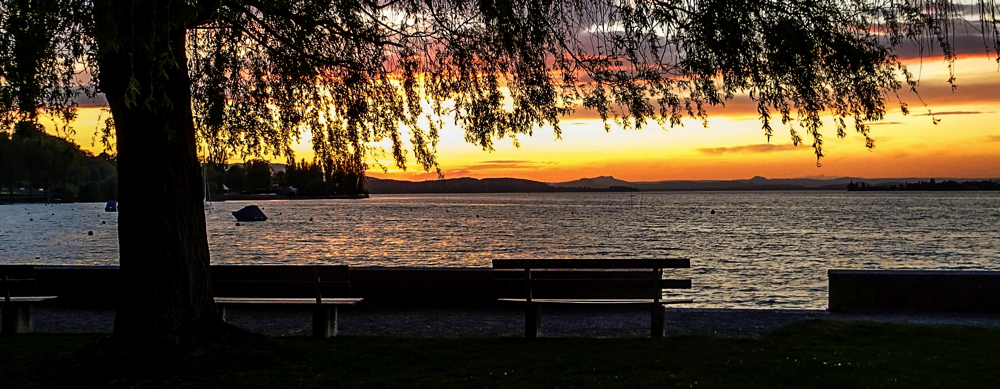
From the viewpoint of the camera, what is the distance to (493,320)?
9.55m

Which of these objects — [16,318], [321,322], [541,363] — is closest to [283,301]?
[321,322]

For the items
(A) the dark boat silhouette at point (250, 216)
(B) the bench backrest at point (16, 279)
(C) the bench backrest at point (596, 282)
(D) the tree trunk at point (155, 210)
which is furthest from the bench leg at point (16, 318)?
(A) the dark boat silhouette at point (250, 216)

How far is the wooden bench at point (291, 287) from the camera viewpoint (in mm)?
8148

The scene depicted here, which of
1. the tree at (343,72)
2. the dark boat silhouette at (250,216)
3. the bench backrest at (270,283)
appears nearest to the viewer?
the tree at (343,72)

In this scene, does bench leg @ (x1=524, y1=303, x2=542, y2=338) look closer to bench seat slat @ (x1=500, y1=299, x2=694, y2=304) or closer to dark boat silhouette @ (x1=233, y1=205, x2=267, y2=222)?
bench seat slat @ (x1=500, y1=299, x2=694, y2=304)

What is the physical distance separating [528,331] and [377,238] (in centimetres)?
5572

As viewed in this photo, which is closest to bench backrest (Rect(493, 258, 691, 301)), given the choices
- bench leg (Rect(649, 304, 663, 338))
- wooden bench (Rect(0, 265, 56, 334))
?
bench leg (Rect(649, 304, 663, 338))

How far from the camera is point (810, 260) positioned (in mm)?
37594

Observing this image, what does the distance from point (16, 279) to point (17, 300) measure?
0.33m

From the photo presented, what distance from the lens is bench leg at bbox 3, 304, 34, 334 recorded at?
8477 mm

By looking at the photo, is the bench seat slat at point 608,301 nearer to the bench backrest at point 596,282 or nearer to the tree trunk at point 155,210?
the bench backrest at point 596,282

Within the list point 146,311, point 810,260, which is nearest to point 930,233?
point 810,260

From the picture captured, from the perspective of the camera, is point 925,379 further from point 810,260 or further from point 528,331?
point 810,260

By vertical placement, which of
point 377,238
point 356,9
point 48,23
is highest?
point 356,9
